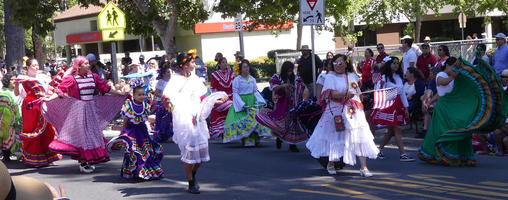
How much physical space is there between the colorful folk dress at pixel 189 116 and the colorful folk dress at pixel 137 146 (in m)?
1.22

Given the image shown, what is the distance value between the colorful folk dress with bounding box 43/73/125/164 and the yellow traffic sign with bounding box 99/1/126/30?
6.05m

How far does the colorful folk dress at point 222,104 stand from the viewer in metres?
14.3

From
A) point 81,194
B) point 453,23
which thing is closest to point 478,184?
point 81,194

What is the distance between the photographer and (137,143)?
32.7 feet

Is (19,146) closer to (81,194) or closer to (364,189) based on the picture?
(81,194)

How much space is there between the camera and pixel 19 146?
1241 cm

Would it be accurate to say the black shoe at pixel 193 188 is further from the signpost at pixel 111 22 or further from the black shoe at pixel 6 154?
the signpost at pixel 111 22

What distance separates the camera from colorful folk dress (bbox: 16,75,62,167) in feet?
38.0

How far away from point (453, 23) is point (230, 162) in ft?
159

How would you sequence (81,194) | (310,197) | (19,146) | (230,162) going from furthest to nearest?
(19,146)
(230,162)
(81,194)
(310,197)

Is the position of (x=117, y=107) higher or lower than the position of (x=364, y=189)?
higher

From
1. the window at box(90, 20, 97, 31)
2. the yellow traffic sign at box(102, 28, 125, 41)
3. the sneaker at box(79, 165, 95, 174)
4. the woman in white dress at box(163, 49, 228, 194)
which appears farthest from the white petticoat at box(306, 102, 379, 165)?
the window at box(90, 20, 97, 31)

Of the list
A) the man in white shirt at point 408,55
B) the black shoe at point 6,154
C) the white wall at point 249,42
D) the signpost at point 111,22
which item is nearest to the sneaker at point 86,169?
the black shoe at point 6,154

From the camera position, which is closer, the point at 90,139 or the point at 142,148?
the point at 142,148
